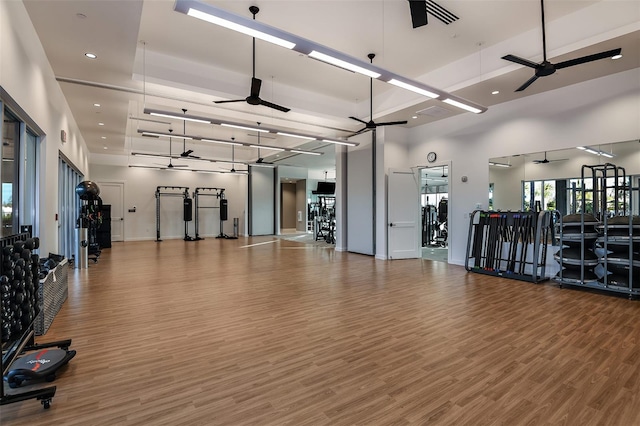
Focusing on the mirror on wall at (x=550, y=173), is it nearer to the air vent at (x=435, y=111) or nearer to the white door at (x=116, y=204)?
the air vent at (x=435, y=111)

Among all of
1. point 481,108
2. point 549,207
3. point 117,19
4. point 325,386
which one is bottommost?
point 325,386

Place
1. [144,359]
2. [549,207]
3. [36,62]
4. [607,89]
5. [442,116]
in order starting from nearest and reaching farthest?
[144,359] → [36,62] → [607,89] → [549,207] → [442,116]

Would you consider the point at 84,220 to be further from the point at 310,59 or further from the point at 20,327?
the point at 310,59

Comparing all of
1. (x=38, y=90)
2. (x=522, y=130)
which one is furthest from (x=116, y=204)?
(x=522, y=130)

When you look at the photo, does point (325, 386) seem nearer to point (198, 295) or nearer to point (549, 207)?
point (198, 295)

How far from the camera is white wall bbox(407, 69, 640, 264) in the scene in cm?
505

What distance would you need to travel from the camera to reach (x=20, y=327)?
241 centimetres

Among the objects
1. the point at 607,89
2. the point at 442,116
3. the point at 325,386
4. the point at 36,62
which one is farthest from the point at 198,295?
the point at 607,89

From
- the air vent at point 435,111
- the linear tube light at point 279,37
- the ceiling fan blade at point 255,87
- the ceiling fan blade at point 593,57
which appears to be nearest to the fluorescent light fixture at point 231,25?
the linear tube light at point 279,37

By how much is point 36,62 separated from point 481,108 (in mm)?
6228

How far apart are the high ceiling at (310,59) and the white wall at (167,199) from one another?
16.0 feet

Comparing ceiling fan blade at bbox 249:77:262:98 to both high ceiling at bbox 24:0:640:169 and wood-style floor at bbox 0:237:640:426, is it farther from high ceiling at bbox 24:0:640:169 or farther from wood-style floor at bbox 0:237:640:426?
wood-style floor at bbox 0:237:640:426

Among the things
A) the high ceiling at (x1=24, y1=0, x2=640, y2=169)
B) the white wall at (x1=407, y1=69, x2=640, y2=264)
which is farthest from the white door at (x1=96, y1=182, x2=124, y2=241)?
the white wall at (x1=407, y1=69, x2=640, y2=264)

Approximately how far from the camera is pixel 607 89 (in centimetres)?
515
